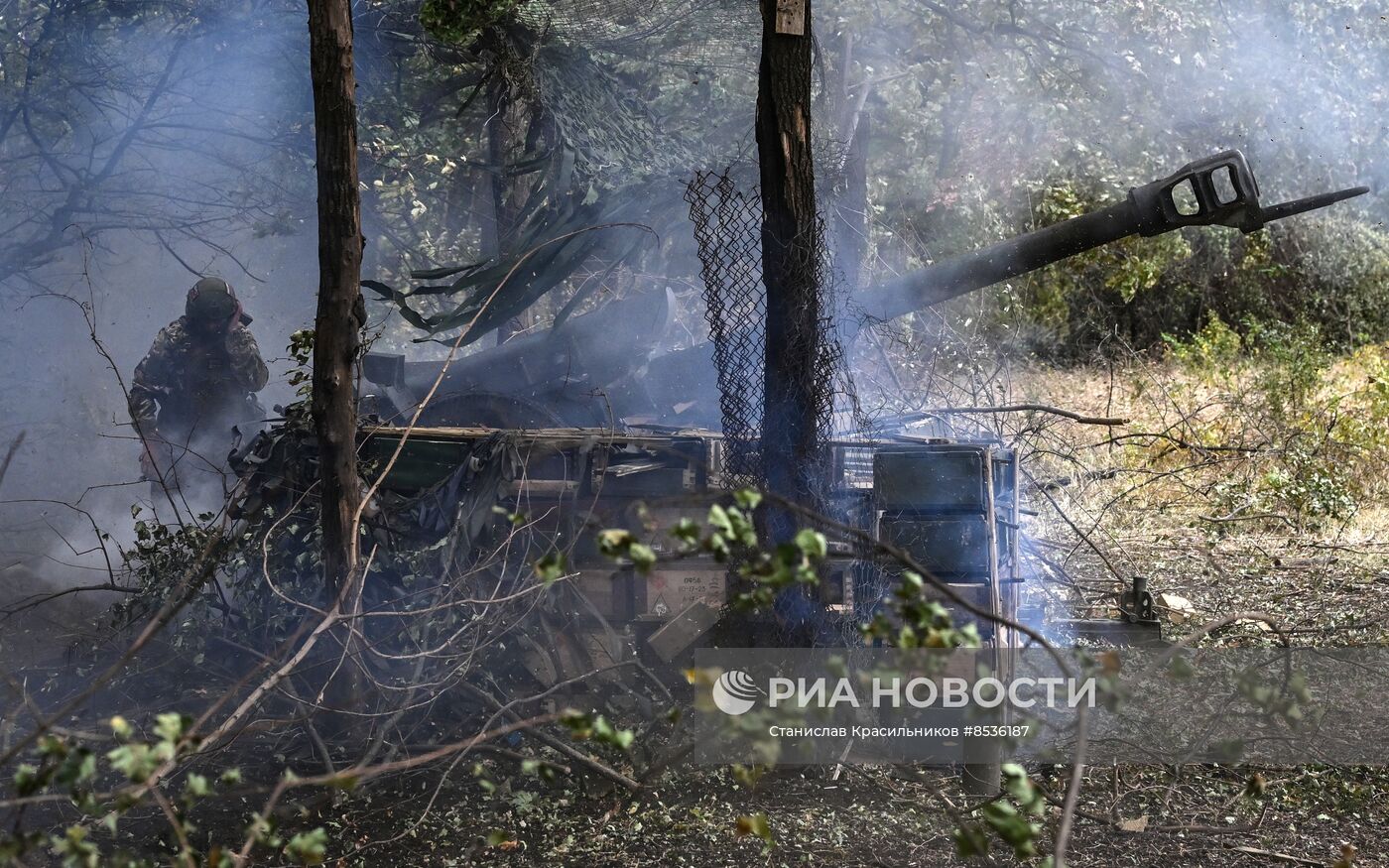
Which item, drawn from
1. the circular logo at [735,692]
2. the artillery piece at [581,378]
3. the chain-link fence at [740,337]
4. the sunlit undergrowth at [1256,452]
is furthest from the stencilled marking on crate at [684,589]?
the sunlit undergrowth at [1256,452]

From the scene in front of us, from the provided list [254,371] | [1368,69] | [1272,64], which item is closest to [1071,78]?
[1272,64]

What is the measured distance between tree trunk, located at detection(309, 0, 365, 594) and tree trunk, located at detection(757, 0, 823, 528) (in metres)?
1.65

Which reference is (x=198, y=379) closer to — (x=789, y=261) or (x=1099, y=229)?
(x=789, y=261)

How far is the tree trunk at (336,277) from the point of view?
16.2ft

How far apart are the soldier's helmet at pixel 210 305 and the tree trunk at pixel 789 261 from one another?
15.4 ft

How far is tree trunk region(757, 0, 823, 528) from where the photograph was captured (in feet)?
16.6

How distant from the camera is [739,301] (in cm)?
545

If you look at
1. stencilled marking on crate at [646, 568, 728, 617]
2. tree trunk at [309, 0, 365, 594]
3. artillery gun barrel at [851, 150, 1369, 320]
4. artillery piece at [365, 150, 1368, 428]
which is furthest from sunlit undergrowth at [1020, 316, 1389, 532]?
tree trunk at [309, 0, 365, 594]

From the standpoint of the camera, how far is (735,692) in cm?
540

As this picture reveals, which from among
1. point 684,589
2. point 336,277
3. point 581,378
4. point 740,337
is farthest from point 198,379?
point 740,337

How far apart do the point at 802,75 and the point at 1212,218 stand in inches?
89.6

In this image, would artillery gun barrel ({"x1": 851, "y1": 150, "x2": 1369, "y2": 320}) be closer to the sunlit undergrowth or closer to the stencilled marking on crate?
the stencilled marking on crate

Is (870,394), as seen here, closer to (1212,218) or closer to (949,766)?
(1212,218)

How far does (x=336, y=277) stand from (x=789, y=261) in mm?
1811
